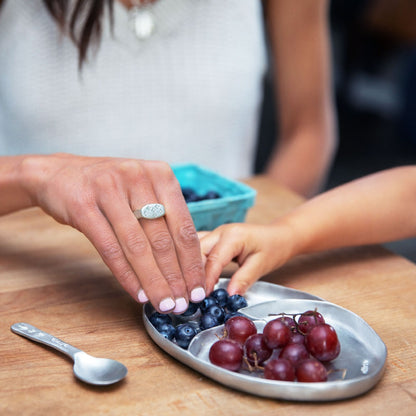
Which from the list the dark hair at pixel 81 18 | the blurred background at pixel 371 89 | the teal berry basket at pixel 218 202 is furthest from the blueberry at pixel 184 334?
the blurred background at pixel 371 89

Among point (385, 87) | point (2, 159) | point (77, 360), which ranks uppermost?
point (2, 159)

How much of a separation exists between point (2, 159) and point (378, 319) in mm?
674

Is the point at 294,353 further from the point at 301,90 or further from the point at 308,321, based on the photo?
the point at 301,90

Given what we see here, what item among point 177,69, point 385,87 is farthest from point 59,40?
point 385,87

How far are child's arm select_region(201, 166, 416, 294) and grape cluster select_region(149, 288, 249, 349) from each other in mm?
32

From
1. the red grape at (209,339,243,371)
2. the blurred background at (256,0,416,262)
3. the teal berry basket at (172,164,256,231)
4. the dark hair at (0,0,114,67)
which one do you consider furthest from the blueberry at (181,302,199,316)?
the blurred background at (256,0,416,262)

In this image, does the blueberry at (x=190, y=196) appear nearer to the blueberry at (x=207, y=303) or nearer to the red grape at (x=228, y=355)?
the blueberry at (x=207, y=303)

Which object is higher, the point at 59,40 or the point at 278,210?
the point at 59,40

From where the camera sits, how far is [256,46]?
1607mm

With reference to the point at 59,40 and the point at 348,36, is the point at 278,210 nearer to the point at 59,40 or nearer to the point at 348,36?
the point at 59,40

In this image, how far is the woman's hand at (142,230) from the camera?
72 centimetres

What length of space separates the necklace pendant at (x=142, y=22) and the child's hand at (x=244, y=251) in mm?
716

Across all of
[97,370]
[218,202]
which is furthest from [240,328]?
[218,202]

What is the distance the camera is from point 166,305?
71 cm
